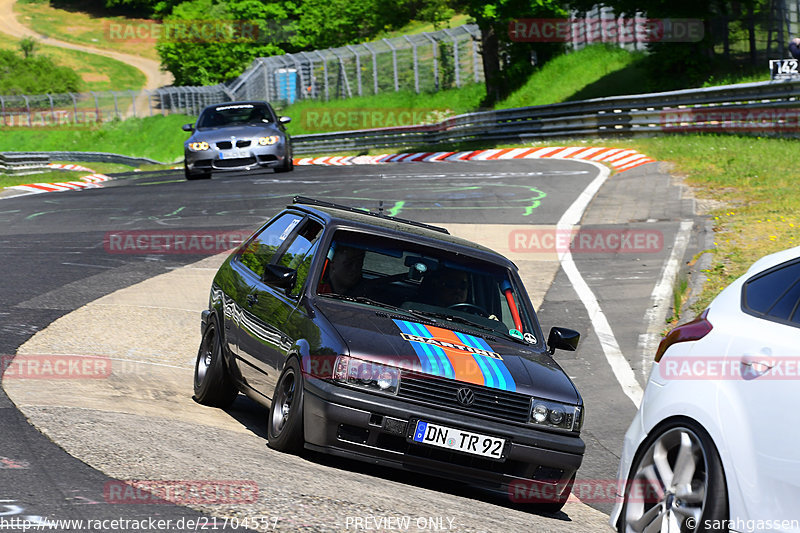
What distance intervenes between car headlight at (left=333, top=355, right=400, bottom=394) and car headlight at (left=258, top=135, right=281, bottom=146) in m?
19.2

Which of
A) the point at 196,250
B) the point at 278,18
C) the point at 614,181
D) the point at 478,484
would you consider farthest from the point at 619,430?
the point at 278,18

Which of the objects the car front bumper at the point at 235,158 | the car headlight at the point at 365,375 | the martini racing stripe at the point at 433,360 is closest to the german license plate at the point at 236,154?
the car front bumper at the point at 235,158

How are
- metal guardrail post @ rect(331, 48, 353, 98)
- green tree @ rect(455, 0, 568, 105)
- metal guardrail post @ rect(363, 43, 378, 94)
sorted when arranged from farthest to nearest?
metal guardrail post @ rect(331, 48, 353, 98)
metal guardrail post @ rect(363, 43, 378, 94)
green tree @ rect(455, 0, 568, 105)

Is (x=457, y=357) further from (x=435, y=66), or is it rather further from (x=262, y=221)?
(x=435, y=66)

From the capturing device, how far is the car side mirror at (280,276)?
7543 millimetres

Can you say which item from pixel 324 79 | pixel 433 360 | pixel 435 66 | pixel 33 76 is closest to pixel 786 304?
pixel 433 360

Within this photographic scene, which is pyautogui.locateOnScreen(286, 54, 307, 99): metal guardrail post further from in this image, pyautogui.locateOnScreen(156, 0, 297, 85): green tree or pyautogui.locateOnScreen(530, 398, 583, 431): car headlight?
pyautogui.locateOnScreen(530, 398, 583, 431): car headlight

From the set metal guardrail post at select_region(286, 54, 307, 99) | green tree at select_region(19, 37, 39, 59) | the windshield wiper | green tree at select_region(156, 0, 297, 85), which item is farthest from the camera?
green tree at select_region(19, 37, 39, 59)

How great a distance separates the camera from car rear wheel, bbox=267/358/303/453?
662cm

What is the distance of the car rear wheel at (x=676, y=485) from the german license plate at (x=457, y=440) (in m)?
1.23

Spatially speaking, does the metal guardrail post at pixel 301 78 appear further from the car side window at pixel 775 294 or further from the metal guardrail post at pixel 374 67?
the car side window at pixel 775 294

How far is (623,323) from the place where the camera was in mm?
12031

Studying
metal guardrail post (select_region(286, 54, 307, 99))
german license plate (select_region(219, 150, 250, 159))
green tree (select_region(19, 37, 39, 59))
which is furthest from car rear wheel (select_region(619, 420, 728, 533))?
green tree (select_region(19, 37, 39, 59))

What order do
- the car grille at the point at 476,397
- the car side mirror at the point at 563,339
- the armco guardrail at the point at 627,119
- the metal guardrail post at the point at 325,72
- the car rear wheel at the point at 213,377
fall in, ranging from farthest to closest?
1. the metal guardrail post at the point at 325,72
2. the armco guardrail at the point at 627,119
3. the car rear wheel at the point at 213,377
4. the car side mirror at the point at 563,339
5. the car grille at the point at 476,397
